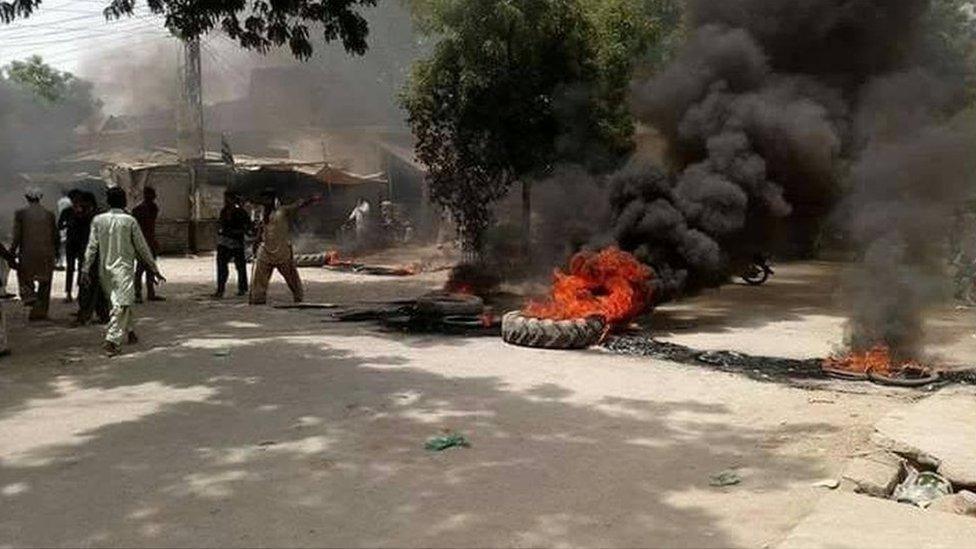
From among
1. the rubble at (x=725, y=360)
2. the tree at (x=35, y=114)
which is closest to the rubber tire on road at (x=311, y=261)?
the rubble at (x=725, y=360)

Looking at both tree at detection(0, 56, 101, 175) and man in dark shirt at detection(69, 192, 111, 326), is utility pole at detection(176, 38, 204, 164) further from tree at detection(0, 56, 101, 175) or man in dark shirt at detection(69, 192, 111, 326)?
man in dark shirt at detection(69, 192, 111, 326)

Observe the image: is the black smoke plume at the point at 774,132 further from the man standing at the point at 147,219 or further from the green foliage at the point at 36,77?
the green foliage at the point at 36,77

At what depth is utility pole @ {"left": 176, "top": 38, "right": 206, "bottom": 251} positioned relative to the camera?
22578mm

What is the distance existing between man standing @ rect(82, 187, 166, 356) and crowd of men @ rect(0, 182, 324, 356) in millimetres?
10

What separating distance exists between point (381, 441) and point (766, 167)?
833 centimetres

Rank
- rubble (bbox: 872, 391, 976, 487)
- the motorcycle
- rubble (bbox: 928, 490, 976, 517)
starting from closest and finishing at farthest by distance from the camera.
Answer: rubble (bbox: 928, 490, 976, 517) < rubble (bbox: 872, 391, 976, 487) < the motorcycle

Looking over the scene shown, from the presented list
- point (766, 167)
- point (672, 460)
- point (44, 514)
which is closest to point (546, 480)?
point (672, 460)

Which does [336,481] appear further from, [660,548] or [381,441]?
[660,548]

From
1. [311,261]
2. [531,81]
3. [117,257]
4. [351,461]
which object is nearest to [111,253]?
[117,257]

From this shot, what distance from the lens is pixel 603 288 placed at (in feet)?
33.8

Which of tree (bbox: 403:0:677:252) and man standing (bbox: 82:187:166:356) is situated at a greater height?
tree (bbox: 403:0:677:252)

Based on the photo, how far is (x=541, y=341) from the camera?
29.7 feet

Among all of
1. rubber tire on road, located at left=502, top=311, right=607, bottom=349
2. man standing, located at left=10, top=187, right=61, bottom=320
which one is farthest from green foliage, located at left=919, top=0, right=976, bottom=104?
man standing, located at left=10, top=187, right=61, bottom=320

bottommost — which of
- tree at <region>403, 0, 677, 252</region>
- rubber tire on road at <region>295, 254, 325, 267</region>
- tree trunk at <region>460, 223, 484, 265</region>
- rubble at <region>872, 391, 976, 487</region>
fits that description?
rubble at <region>872, 391, 976, 487</region>
